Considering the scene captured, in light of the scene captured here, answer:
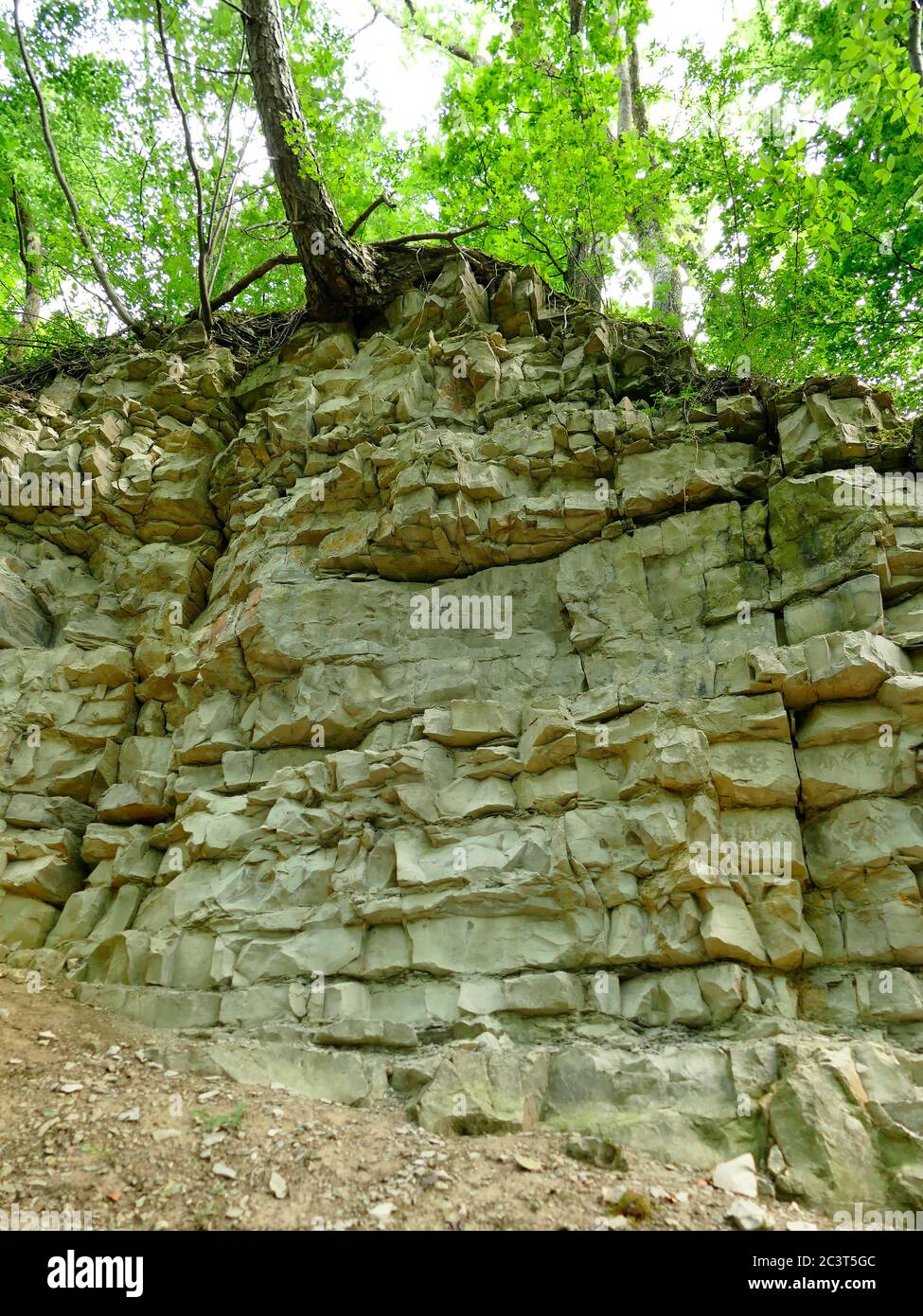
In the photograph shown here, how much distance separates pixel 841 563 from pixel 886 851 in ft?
11.1

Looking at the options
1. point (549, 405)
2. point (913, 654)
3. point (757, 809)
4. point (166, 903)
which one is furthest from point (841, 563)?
point (166, 903)

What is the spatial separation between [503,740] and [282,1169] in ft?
15.7

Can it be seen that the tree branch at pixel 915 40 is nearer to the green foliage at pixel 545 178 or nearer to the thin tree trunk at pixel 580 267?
the green foliage at pixel 545 178

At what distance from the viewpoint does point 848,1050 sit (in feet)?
19.1

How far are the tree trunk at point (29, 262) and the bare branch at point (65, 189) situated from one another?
319 centimetres

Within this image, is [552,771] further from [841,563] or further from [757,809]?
[841,563]

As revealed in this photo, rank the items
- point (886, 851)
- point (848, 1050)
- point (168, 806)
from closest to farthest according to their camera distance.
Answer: point (848, 1050), point (886, 851), point (168, 806)

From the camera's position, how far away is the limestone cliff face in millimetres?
6625

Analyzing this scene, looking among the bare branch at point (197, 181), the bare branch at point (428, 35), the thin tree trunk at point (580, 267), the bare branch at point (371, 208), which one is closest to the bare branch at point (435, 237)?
the bare branch at point (371, 208)

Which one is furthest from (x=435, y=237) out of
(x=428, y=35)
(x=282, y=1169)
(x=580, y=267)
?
(x=282, y=1169)

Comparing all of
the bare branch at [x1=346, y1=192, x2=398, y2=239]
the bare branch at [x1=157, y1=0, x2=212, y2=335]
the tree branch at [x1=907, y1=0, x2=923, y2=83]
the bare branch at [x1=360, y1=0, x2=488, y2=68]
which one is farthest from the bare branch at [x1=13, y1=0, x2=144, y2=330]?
the tree branch at [x1=907, y1=0, x2=923, y2=83]

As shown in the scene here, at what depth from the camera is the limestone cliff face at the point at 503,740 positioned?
6.62 meters

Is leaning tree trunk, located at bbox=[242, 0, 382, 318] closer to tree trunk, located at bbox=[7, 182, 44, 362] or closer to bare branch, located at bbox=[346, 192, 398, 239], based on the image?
bare branch, located at bbox=[346, 192, 398, 239]

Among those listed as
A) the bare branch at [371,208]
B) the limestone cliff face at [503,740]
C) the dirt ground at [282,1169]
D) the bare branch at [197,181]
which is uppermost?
the bare branch at [371,208]
